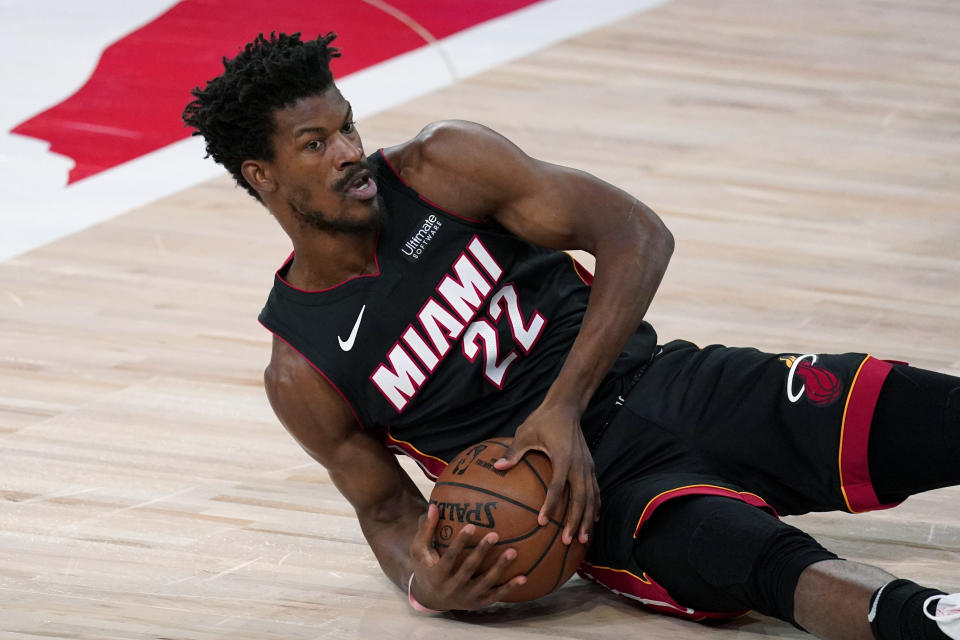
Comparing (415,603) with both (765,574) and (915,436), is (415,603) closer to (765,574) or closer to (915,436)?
(765,574)

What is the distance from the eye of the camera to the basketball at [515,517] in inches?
103

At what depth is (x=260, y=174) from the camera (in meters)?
2.90

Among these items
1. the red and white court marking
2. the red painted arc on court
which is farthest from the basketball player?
the red painted arc on court

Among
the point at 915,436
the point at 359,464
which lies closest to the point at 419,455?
the point at 359,464

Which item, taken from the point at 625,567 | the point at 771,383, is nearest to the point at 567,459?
the point at 625,567

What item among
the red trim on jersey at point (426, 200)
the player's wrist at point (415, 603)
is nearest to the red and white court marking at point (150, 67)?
the red trim on jersey at point (426, 200)

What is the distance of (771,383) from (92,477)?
1.65 metres

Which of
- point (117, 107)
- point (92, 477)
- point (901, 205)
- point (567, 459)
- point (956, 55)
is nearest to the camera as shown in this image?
point (567, 459)

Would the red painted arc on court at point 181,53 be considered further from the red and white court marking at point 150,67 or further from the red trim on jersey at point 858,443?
the red trim on jersey at point 858,443

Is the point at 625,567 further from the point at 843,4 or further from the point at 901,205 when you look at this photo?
the point at 843,4

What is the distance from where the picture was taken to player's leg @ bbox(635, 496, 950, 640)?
7.77 feet

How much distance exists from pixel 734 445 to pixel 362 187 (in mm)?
866

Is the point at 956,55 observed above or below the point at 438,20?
above

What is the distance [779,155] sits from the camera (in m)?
6.00
